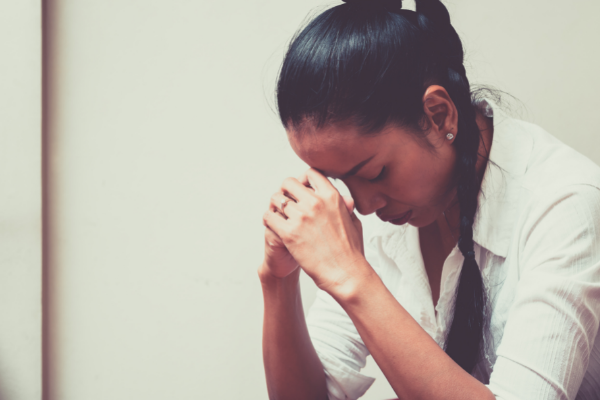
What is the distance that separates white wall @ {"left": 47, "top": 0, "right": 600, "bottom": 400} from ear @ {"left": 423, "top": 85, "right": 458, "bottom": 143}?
2.03 feet

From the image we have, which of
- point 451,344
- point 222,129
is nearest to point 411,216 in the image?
point 451,344

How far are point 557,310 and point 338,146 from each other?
0.38 m

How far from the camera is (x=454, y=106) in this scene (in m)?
0.74

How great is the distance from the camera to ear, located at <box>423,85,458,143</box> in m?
0.70

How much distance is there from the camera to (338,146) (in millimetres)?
687

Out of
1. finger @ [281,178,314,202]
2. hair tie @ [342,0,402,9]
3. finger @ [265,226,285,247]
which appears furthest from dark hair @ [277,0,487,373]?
finger @ [265,226,285,247]

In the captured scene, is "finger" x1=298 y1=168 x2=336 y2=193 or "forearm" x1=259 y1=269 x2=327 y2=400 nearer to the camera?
"finger" x1=298 y1=168 x2=336 y2=193

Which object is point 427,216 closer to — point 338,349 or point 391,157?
point 391,157

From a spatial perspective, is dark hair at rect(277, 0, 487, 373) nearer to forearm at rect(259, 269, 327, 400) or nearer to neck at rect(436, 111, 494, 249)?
neck at rect(436, 111, 494, 249)

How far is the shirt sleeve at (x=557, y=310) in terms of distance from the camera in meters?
0.59

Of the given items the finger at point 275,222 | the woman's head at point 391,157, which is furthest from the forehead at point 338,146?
the finger at point 275,222

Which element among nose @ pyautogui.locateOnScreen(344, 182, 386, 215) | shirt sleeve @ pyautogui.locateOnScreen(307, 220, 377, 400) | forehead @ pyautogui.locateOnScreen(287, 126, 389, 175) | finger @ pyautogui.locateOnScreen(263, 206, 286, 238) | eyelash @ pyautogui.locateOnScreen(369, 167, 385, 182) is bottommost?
shirt sleeve @ pyautogui.locateOnScreen(307, 220, 377, 400)

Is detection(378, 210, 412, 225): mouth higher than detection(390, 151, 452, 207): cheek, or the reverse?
detection(390, 151, 452, 207): cheek
